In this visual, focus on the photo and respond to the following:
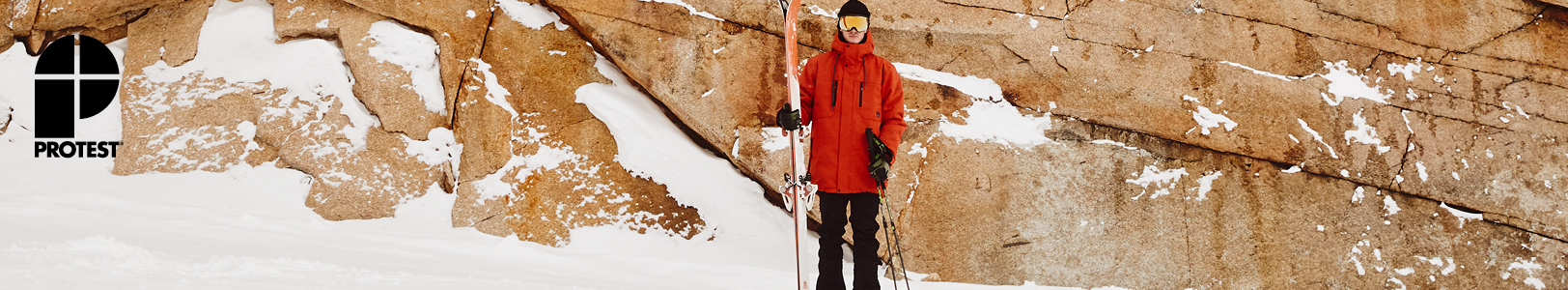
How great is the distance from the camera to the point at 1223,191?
15.5ft

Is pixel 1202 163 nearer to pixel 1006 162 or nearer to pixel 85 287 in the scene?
pixel 1006 162

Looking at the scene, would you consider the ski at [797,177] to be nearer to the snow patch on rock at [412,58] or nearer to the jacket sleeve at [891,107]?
the jacket sleeve at [891,107]

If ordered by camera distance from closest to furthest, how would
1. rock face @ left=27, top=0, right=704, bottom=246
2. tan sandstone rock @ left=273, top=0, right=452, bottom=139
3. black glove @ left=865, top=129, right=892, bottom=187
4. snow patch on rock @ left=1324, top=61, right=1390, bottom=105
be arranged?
black glove @ left=865, top=129, right=892, bottom=187 → snow patch on rock @ left=1324, top=61, right=1390, bottom=105 → rock face @ left=27, top=0, right=704, bottom=246 → tan sandstone rock @ left=273, top=0, right=452, bottom=139

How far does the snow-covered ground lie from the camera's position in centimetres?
359

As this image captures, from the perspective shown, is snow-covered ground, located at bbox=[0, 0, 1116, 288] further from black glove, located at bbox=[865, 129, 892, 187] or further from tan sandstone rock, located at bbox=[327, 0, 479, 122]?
black glove, located at bbox=[865, 129, 892, 187]

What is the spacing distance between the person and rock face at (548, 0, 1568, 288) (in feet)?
4.36

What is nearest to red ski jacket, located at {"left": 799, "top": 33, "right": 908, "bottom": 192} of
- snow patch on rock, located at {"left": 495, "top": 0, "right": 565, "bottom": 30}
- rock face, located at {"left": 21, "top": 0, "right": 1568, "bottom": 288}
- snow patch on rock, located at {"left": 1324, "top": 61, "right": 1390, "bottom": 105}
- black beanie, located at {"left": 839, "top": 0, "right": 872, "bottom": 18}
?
black beanie, located at {"left": 839, "top": 0, "right": 872, "bottom": 18}

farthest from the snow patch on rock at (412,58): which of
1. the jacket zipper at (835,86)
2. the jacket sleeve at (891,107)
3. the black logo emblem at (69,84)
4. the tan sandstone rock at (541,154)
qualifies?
the jacket sleeve at (891,107)

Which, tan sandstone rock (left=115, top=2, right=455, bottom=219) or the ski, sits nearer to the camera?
the ski

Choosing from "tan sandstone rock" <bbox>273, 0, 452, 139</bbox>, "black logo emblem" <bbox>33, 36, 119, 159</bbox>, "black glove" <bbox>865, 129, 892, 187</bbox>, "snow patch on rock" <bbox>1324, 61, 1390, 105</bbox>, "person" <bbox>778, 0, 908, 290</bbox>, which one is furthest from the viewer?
"black logo emblem" <bbox>33, 36, 119, 159</bbox>

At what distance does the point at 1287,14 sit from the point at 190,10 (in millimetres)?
7130

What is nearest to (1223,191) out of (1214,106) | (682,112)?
(1214,106)

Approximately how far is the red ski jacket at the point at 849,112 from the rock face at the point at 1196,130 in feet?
4.63

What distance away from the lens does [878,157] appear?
10.3ft
